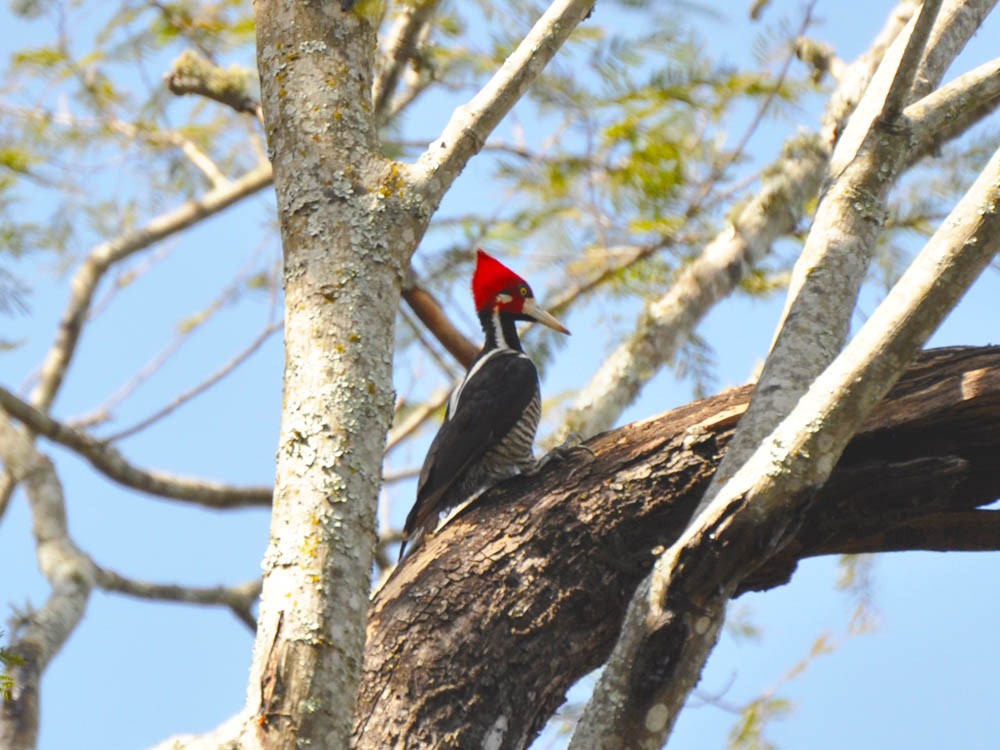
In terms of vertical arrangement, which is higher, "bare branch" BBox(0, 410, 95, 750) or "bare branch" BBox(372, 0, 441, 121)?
"bare branch" BBox(372, 0, 441, 121)

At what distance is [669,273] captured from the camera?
5.44 metres

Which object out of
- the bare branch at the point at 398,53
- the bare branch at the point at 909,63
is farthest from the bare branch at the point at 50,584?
the bare branch at the point at 909,63

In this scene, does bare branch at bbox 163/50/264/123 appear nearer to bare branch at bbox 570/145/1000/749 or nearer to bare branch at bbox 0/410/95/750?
bare branch at bbox 0/410/95/750

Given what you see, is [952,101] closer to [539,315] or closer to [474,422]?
[474,422]

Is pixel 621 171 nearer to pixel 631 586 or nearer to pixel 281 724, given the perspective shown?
pixel 631 586

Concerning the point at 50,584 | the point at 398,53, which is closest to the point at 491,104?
the point at 398,53

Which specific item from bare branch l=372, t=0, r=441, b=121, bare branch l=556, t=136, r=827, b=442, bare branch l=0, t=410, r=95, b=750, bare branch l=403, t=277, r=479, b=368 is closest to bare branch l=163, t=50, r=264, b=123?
bare branch l=372, t=0, r=441, b=121

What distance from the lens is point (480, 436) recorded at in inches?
164

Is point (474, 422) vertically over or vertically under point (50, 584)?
over

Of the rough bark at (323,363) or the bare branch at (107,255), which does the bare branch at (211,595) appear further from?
the rough bark at (323,363)

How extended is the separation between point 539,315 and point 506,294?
7.0 inches

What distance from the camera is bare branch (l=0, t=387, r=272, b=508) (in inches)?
219

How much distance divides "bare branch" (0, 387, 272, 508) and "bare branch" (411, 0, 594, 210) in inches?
133

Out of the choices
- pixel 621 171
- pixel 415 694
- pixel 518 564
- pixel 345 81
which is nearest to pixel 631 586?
pixel 518 564
